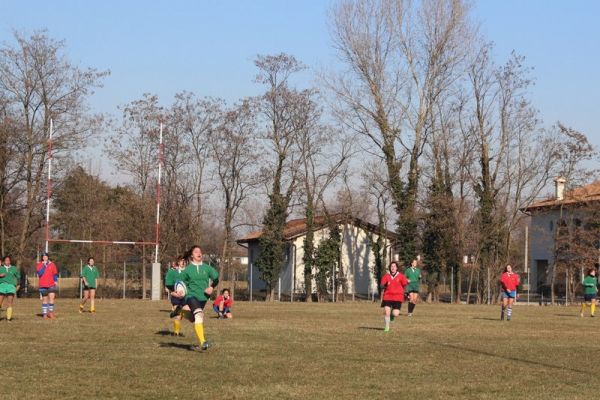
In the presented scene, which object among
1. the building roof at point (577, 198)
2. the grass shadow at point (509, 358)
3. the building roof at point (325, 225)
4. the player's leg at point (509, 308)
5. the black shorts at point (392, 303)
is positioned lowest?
the grass shadow at point (509, 358)

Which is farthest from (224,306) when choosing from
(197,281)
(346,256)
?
(346,256)

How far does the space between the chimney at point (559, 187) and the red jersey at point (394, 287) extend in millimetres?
37356

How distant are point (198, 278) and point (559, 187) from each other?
163 feet

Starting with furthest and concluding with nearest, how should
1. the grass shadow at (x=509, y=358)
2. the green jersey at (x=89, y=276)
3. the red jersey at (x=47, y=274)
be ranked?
the green jersey at (x=89, y=276)
the red jersey at (x=47, y=274)
the grass shadow at (x=509, y=358)

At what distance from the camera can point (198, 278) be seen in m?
17.3

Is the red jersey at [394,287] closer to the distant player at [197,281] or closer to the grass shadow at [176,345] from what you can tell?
the grass shadow at [176,345]

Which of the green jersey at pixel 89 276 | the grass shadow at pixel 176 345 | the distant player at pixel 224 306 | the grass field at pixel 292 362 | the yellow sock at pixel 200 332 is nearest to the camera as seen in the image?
the grass field at pixel 292 362

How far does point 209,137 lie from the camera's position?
6153 centimetres

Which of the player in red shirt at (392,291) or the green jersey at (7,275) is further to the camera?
the green jersey at (7,275)

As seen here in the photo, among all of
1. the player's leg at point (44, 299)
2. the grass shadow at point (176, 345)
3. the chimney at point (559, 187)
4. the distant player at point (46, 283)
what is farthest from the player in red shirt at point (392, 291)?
the chimney at point (559, 187)

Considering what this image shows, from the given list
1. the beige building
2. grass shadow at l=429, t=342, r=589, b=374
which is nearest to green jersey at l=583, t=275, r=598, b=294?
grass shadow at l=429, t=342, r=589, b=374

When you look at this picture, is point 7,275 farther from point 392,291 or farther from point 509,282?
point 509,282

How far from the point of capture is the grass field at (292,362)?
12.0 meters

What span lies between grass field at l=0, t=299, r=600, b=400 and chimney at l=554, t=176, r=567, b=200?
35055mm
